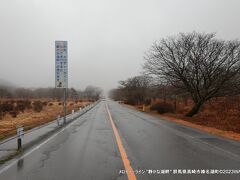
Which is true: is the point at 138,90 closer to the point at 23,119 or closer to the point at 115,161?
the point at 23,119

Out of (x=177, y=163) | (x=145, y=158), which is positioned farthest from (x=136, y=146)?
(x=177, y=163)

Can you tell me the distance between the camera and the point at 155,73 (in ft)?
98.7

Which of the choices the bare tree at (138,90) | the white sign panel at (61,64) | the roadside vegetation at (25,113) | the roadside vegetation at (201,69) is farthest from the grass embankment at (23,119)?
the bare tree at (138,90)

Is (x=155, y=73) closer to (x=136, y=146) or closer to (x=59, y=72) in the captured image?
(x=59, y=72)

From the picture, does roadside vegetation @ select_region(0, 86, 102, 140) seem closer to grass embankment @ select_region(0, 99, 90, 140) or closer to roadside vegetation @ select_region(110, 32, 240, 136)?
grass embankment @ select_region(0, 99, 90, 140)

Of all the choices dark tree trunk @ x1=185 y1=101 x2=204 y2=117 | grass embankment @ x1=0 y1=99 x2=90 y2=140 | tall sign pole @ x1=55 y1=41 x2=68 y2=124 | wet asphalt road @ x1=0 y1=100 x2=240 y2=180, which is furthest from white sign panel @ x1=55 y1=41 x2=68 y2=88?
dark tree trunk @ x1=185 y1=101 x2=204 y2=117

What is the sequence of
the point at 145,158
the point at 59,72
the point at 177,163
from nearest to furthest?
1. the point at 177,163
2. the point at 145,158
3. the point at 59,72

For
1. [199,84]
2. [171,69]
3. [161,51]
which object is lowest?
[199,84]

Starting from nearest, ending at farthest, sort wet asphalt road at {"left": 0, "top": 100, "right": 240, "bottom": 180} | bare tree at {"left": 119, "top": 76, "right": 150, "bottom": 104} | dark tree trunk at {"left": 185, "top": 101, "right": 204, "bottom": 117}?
wet asphalt road at {"left": 0, "top": 100, "right": 240, "bottom": 180}
dark tree trunk at {"left": 185, "top": 101, "right": 204, "bottom": 117}
bare tree at {"left": 119, "top": 76, "right": 150, "bottom": 104}

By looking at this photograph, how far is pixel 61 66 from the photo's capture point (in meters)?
21.7

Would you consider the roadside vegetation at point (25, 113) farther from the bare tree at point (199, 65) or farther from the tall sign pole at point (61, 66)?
the bare tree at point (199, 65)

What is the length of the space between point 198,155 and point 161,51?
22671 millimetres

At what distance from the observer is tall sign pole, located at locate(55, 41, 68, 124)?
21212 mm

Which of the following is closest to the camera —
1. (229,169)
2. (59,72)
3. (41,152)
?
(229,169)
